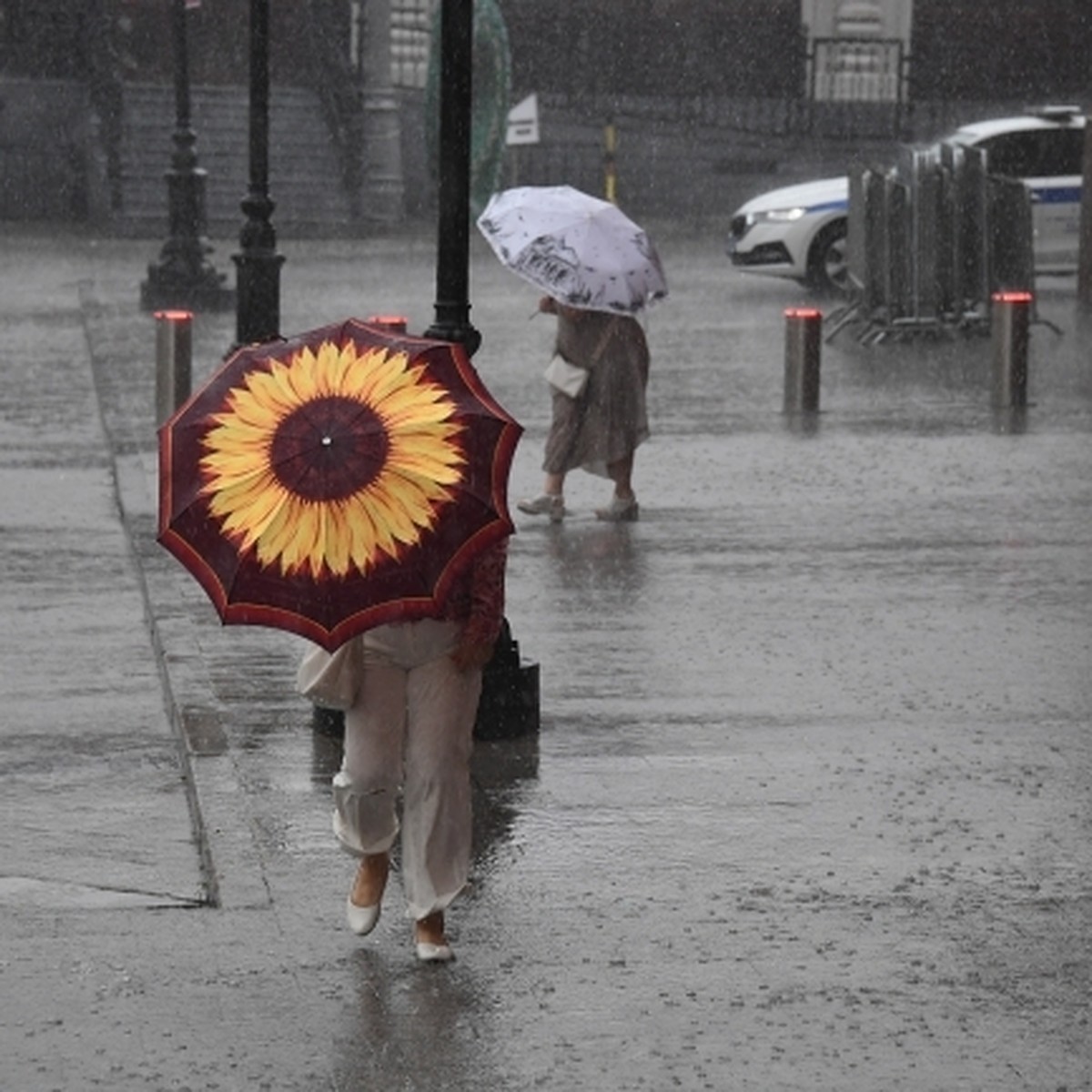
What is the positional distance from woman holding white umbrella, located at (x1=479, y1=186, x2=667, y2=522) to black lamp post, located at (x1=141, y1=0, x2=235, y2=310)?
12137mm

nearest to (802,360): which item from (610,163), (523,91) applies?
(610,163)

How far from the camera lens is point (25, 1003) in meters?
6.80

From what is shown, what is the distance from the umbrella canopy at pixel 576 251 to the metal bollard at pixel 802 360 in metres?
5.09

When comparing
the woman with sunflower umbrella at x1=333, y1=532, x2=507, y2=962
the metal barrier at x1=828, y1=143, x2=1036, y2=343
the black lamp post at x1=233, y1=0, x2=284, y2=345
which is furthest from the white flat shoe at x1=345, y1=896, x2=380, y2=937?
the metal barrier at x1=828, y1=143, x2=1036, y2=343

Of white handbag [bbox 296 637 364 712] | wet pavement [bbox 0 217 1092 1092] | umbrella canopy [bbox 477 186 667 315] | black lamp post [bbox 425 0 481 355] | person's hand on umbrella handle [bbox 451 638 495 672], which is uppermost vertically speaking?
black lamp post [bbox 425 0 481 355]

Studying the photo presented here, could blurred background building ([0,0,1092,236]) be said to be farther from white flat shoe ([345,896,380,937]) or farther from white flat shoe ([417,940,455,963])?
white flat shoe ([417,940,455,963])

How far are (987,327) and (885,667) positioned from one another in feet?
46.2

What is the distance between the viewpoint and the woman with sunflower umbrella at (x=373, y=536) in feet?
22.2

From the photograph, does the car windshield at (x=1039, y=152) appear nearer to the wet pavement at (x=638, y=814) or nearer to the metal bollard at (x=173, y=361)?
the wet pavement at (x=638, y=814)

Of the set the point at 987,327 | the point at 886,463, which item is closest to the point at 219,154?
the point at 987,327

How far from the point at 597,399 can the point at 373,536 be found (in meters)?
7.56

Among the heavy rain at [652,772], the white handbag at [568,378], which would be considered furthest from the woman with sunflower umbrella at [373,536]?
the white handbag at [568,378]

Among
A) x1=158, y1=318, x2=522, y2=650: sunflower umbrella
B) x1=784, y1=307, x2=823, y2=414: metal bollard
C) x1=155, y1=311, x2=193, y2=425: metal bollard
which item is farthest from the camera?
x1=784, y1=307, x2=823, y2=414: metal bollard

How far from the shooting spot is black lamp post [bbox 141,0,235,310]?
26.3 meters
